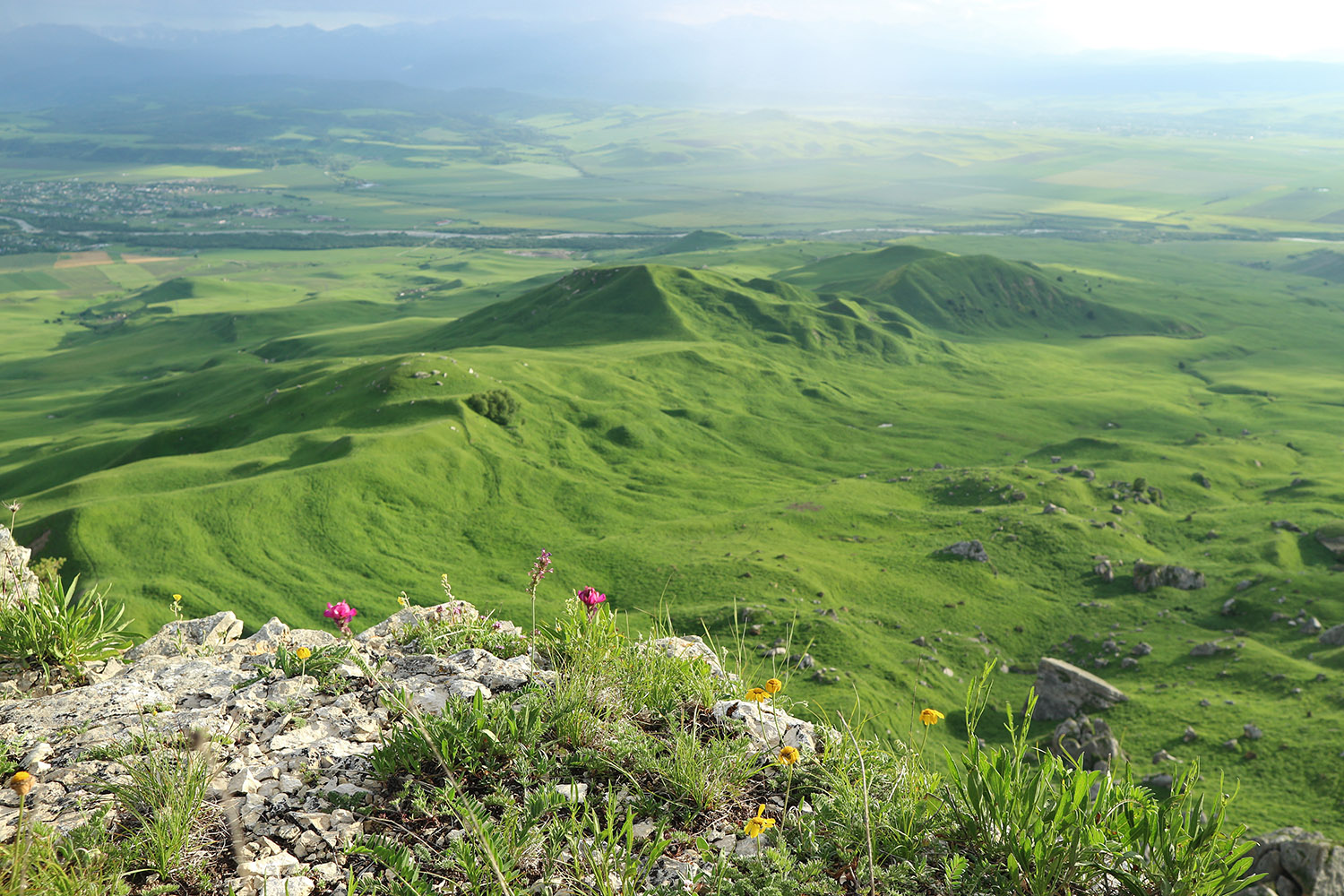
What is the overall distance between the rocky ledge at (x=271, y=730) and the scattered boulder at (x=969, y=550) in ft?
209

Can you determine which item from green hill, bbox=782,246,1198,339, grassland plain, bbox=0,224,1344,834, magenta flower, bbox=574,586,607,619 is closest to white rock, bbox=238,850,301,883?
magenta flower, bbox=574,586,607,619

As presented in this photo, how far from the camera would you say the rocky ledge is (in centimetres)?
734

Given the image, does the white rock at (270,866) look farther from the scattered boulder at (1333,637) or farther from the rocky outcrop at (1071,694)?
the scattered boulder at (1333,637)

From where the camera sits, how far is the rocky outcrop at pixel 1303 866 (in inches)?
1037

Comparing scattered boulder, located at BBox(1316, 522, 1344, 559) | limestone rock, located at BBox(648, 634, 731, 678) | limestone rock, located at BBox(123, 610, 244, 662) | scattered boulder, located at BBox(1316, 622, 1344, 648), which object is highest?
limestone rock, located at BBox(648, 634, 731, 678)

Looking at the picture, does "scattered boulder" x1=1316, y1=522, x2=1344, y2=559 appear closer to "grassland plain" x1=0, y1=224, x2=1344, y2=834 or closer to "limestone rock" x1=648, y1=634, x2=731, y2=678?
"grassland plain" x1=0, y1=224, x2=1344, y2=834

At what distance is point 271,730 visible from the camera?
9133 millimetres

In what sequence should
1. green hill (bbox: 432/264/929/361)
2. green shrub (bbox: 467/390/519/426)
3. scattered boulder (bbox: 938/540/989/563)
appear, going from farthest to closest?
green hill (bbox: 432/264/929/361), green shrub (bbox: 467/390/519/426), scattered boulder (bbox: 938/540/989/563)

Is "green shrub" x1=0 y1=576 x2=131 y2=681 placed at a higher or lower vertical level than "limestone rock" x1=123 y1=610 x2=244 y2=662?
higher

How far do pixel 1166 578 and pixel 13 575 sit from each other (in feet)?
246

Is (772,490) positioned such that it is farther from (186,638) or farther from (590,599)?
(590,599)

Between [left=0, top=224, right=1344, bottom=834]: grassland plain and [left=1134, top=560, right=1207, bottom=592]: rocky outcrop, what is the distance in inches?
53.2

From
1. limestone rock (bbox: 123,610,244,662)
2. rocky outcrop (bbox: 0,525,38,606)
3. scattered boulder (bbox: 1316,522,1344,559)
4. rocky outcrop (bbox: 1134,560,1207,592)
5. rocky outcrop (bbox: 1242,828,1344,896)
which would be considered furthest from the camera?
scattered boulder (bbox: 1316,522,1344,559)

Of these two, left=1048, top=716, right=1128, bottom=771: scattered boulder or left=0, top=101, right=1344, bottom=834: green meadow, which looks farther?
left=0, top=101, right=1344, bottom=834: green meadow
